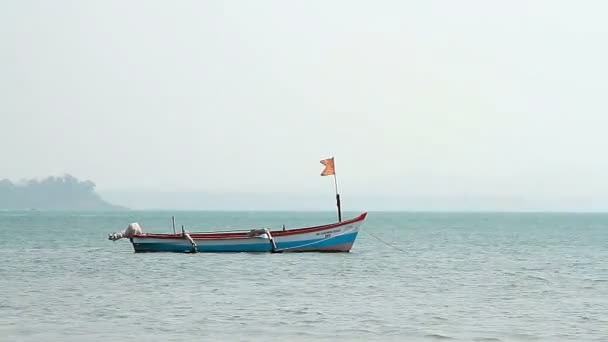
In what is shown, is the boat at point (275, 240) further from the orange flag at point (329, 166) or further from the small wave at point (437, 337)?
the small wave at point (437, 337)

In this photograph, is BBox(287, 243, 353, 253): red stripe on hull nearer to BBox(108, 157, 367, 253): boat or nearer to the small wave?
BBox(108, 157, 367, 253): boat

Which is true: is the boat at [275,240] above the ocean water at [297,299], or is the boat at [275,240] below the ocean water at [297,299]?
above

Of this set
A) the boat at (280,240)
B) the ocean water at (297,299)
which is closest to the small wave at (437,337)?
the ocean water at (297,299)

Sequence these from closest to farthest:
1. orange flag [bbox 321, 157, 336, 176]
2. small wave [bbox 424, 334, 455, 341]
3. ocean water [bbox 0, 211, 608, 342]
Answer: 1. small wave [bbox 424, 334, 455, 341]
2. ocean water [bbox 0, 211, 608, 342]
3. orange flag [bbox 321, 157, 336, 176]

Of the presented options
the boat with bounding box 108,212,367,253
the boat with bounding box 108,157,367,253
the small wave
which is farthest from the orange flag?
the small wave

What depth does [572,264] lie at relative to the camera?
61688 millimetres

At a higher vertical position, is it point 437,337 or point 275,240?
point 275,240

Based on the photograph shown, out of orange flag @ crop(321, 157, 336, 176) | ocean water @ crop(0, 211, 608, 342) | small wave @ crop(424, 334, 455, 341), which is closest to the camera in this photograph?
small wave @ crop(424, 334, 455, 341)

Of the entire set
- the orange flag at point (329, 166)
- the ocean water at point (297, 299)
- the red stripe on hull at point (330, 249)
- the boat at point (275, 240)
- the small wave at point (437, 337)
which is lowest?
the small wave at point (437, 337)

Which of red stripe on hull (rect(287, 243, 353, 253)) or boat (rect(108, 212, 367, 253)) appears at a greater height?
boat (rect(108, 212, 367, 253))

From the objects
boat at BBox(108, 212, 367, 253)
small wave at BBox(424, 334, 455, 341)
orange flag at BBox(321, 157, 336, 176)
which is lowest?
small wave at BBox(424, 334, 455, 341)

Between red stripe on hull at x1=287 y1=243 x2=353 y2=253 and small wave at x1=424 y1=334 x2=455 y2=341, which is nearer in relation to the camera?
small wave at x1=424 y1=334 x2=455 y2=341

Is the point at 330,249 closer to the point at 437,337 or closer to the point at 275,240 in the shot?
the point at 275,240

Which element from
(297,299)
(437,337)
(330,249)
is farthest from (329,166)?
(437,337)
